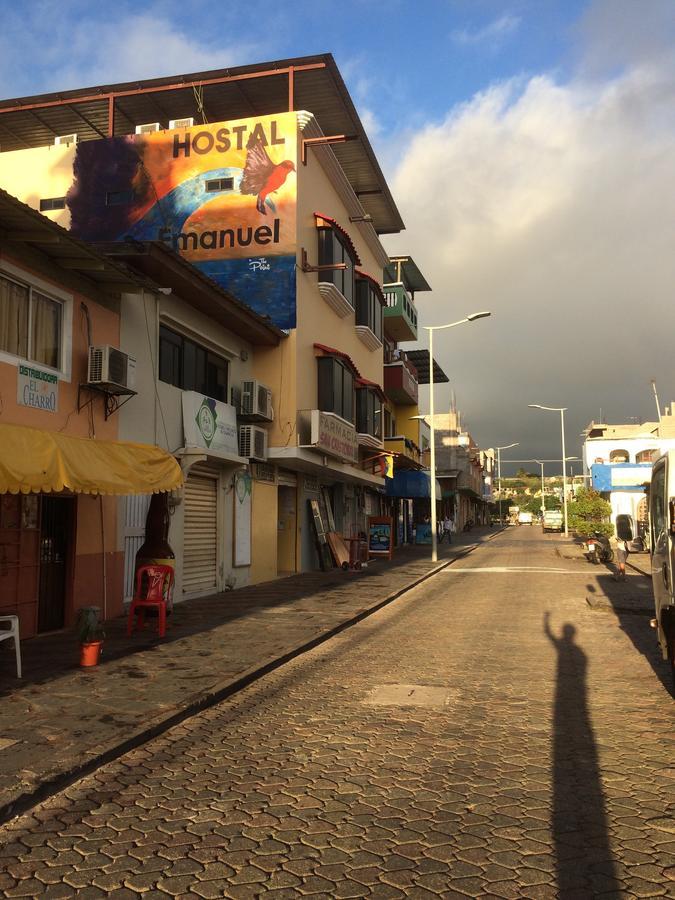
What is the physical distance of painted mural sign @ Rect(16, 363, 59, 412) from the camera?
34.3 ft

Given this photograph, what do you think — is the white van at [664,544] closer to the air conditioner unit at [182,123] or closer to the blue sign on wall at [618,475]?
the air conditioner unit at [182,123]

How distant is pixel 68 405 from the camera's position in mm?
11586

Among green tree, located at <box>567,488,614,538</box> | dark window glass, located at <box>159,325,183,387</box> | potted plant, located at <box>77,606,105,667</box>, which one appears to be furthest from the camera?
green tree, located at <box>567,488,614,538</box>

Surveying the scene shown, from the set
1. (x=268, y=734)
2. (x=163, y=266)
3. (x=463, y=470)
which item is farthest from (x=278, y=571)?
(x=463, y=470)

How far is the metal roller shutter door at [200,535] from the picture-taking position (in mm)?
16031

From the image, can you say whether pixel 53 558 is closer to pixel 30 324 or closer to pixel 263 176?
pixel 30 324

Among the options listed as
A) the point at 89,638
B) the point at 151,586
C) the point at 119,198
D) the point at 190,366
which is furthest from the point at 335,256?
the point at 89,638

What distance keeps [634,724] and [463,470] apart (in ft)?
205

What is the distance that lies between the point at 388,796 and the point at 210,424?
41.4 feet

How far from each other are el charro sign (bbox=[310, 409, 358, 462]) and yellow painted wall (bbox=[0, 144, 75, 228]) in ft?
31.6

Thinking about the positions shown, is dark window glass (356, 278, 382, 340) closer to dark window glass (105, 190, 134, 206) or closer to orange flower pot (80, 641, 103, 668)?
dark window glass (105, 190, 134, 206)

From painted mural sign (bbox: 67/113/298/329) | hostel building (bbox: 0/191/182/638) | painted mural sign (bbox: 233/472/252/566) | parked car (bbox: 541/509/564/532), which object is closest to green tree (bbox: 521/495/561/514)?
parked car (bbox: 541/509/564/532)

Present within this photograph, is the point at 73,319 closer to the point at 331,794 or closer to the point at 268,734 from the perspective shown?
the point at 268,734

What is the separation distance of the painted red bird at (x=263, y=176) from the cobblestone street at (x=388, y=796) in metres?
14.8
